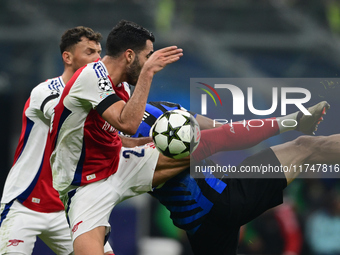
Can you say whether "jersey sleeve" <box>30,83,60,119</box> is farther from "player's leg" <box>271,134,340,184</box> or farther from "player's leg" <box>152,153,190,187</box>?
"player's leg" <box>271,134,340,184</box>

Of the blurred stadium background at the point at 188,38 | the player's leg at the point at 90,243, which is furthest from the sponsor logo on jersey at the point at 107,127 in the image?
the blurred stadium background at the point at 188,38

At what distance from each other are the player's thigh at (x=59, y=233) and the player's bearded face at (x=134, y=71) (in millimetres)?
1550

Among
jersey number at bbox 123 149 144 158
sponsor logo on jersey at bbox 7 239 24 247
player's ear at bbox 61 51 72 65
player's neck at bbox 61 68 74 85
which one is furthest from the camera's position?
player's ear at bbox 61 51 72 65

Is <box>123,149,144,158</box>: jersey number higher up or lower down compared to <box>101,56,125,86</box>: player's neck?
lower down

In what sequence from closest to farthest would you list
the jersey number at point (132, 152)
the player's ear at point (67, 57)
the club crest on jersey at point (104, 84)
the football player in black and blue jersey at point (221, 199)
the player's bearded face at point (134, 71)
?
the club crest on jersey at point (104, 84)
the player's bearded face at point (134, 71)
the jersey number at point (132, 152)
the football player in black and blue jersey at point (221, 199)
the player's ear at point (67, 57)

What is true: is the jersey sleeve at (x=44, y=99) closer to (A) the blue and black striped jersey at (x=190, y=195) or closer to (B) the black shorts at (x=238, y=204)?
(A) the blue and black striped jersey at (x=190, y=195)

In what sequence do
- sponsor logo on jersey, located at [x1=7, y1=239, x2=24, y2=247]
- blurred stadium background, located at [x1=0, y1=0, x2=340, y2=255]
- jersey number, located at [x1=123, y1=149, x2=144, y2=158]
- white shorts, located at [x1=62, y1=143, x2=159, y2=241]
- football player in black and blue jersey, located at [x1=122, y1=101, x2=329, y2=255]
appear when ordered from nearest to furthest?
white shorts, located at [x1=62, y1=143, x2=159, y2=241] < jersey number, located at [x1=123, y1=149, x2=144, y2=158] < football player in black and blue jersey, located at [x1=122, y1=101, x2=329, y2=255] < sponsor logo on jersey, located at [x1=7, y1=239, x2=24, y2=247] < blurred stadium background, located at [x1=0, y1=0, x2=340, y2=255]

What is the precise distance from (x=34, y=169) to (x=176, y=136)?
5.24 ft

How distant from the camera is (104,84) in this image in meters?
3.61

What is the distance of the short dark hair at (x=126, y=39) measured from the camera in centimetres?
386

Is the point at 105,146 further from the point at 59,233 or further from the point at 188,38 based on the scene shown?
the point at 188,38

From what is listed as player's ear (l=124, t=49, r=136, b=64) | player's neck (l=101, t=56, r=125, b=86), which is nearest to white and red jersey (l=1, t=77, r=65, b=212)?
player's neck (l=101, t=56, r=125, b=86)

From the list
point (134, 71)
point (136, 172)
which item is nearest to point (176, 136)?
point (136, 172)

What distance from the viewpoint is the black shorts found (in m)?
4.04
